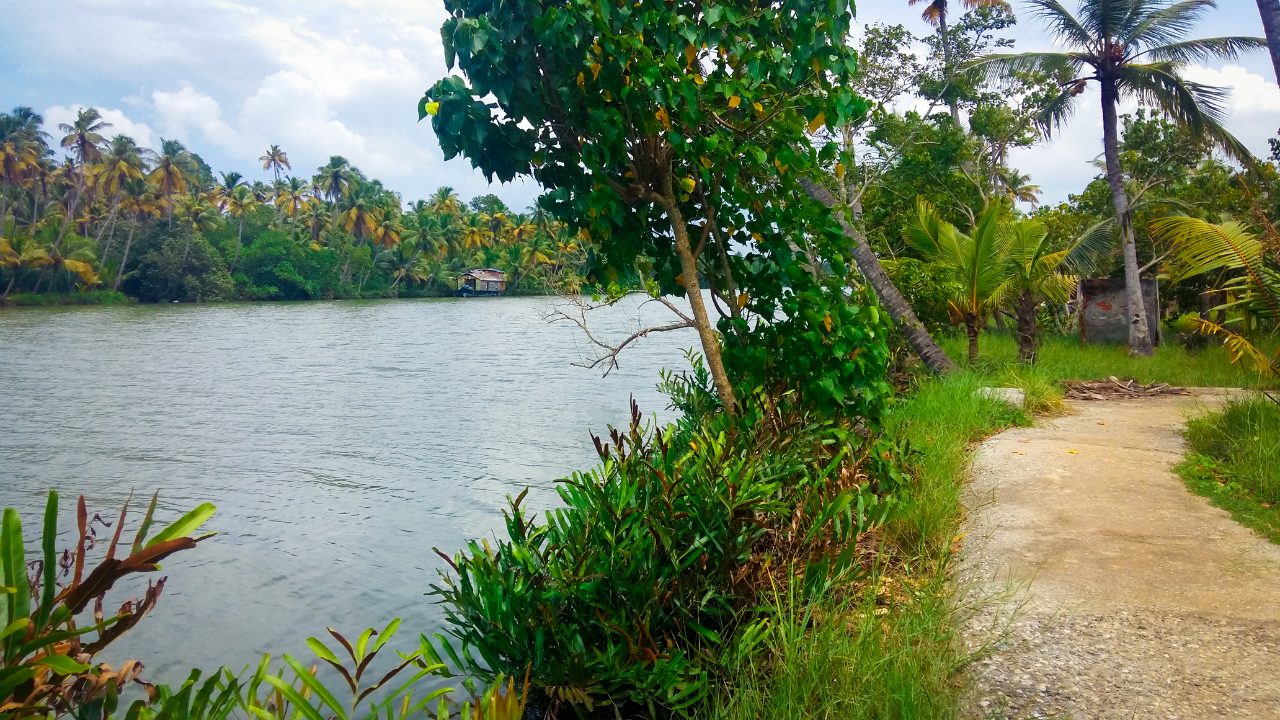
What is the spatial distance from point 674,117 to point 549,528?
8.77 feet

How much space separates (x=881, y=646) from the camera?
3.25 meters

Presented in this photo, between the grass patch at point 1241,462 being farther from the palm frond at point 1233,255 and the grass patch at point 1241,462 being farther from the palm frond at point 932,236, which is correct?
the palm frond at point 932,236

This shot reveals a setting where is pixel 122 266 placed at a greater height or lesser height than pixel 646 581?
greater

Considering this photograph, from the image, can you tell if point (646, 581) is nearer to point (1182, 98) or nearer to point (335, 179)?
point (1182, 98)

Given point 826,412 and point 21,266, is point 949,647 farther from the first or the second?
point 21,266

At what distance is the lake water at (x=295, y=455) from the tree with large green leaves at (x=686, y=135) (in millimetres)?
1628

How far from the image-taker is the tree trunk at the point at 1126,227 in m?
13.2

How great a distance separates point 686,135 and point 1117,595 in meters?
3.52

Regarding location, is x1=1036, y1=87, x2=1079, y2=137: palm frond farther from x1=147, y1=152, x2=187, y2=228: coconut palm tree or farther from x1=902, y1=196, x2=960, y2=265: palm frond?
x1=147, y1=152, x2=187, y2=228: coconut palm tree

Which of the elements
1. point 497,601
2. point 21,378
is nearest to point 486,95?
point 497,601

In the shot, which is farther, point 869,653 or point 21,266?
point 21,266

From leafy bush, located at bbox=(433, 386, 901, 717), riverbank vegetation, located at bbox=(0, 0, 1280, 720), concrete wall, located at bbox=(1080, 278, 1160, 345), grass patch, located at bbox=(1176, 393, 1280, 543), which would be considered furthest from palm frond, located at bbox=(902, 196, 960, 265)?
leafy bush, located at bbox=(433, 386, 901, 717)

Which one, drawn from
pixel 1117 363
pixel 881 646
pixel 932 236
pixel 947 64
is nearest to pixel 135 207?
pixel 947 64

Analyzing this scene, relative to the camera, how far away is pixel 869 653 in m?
3.19
